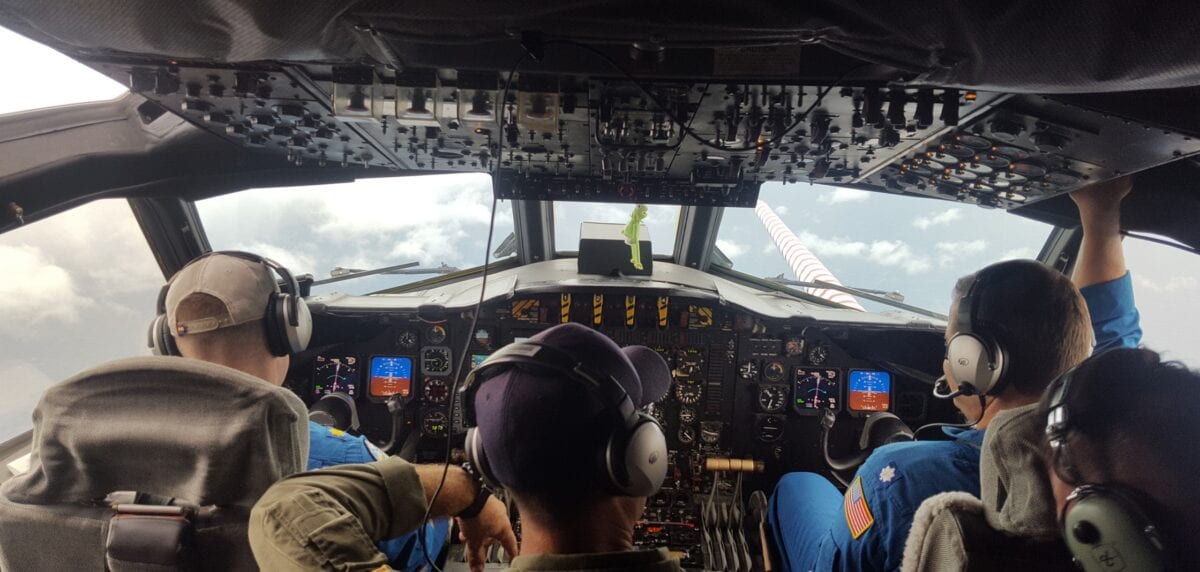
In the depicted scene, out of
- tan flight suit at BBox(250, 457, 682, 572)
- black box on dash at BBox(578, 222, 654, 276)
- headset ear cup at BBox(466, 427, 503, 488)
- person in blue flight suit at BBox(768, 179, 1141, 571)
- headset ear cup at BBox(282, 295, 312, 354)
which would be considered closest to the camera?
tan flight suit at BBox(250, 457, 682, 572)

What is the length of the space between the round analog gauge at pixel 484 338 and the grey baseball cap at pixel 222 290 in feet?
4.16

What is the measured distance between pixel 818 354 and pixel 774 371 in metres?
0.25

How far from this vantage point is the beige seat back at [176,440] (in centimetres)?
97

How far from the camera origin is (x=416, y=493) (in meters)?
1.03

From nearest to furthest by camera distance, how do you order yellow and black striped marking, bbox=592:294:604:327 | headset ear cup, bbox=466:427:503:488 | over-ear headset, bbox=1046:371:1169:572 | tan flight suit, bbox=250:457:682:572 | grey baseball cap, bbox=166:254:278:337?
1. over-ear headset, bbox=1046:371:1169:572
2. tan flight suit, bbox=250:457:682:572
3. headset ear cup, bbox=466:427:503:488
4. grey baseball cap, bbox=166:254:278:337
5. yellow and black striped marking, bbox=592:294:604:327

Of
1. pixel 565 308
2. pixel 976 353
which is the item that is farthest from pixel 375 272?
pixel 976 353

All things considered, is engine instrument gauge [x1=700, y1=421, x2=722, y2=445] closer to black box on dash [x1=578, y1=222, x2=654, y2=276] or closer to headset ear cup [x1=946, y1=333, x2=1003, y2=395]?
black box on dash [x1=578, y1=222, x2=654, y2=276]

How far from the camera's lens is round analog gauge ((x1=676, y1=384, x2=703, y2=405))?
279 centimetres

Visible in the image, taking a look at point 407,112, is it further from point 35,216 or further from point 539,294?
point 35,216

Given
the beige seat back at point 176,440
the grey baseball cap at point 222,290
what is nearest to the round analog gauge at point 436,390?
the grey baseball cap at point 222,290

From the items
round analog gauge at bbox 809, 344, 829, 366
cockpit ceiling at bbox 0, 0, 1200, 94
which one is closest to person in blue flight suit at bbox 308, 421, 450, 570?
cockpit ceiling at bbox 0, 0, 1200, 94

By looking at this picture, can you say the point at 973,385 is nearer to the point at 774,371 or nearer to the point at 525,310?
the point at 774,371

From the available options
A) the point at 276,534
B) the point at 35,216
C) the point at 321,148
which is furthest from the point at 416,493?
the point at 35,216

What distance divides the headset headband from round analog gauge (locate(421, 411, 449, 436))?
2145mm
